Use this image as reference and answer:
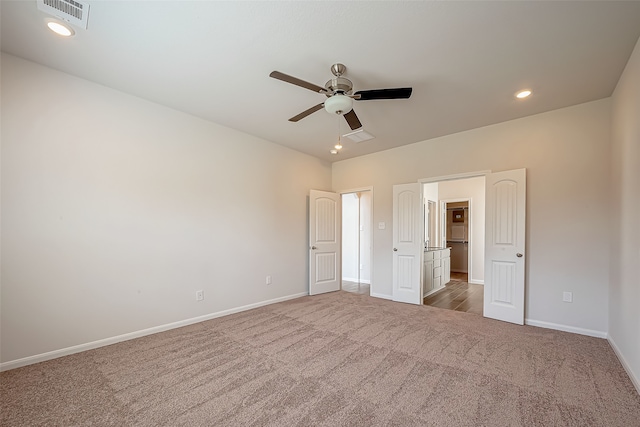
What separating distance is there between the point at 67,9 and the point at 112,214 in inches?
72.8

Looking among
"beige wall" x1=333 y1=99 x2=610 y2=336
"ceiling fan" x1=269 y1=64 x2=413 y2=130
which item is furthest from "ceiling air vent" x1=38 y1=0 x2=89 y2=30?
"beige wall" x1=333 y1=99 x2=610 y2=336

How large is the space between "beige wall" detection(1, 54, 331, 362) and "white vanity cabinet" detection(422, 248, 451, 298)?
301 cm

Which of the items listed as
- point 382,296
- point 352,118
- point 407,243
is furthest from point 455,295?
point 352,118

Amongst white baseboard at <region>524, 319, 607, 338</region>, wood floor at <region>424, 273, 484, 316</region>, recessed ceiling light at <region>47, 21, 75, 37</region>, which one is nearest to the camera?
recessed ceiling light at <region>47, 21, 75, 37</region>

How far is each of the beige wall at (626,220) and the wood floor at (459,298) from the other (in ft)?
5.22

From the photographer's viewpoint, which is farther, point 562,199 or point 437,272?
point 437,272

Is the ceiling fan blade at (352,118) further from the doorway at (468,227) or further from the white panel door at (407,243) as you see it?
the doorway at (468,227)

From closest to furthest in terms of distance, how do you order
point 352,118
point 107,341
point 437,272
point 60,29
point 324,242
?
point 60,29 → point 352,118 → point 107,341 → point 324,242 → point 437,272

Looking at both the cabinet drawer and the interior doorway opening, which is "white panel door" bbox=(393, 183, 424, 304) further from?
the interior doorway opening

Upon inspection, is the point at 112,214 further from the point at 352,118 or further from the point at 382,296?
the point at 382,296

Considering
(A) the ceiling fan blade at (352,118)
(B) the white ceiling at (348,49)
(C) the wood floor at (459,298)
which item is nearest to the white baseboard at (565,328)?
(C) the wood floor at (459,298)

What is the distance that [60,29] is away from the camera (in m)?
2.01

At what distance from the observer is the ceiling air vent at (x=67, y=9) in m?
1.77

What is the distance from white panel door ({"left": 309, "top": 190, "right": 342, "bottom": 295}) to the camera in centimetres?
504
